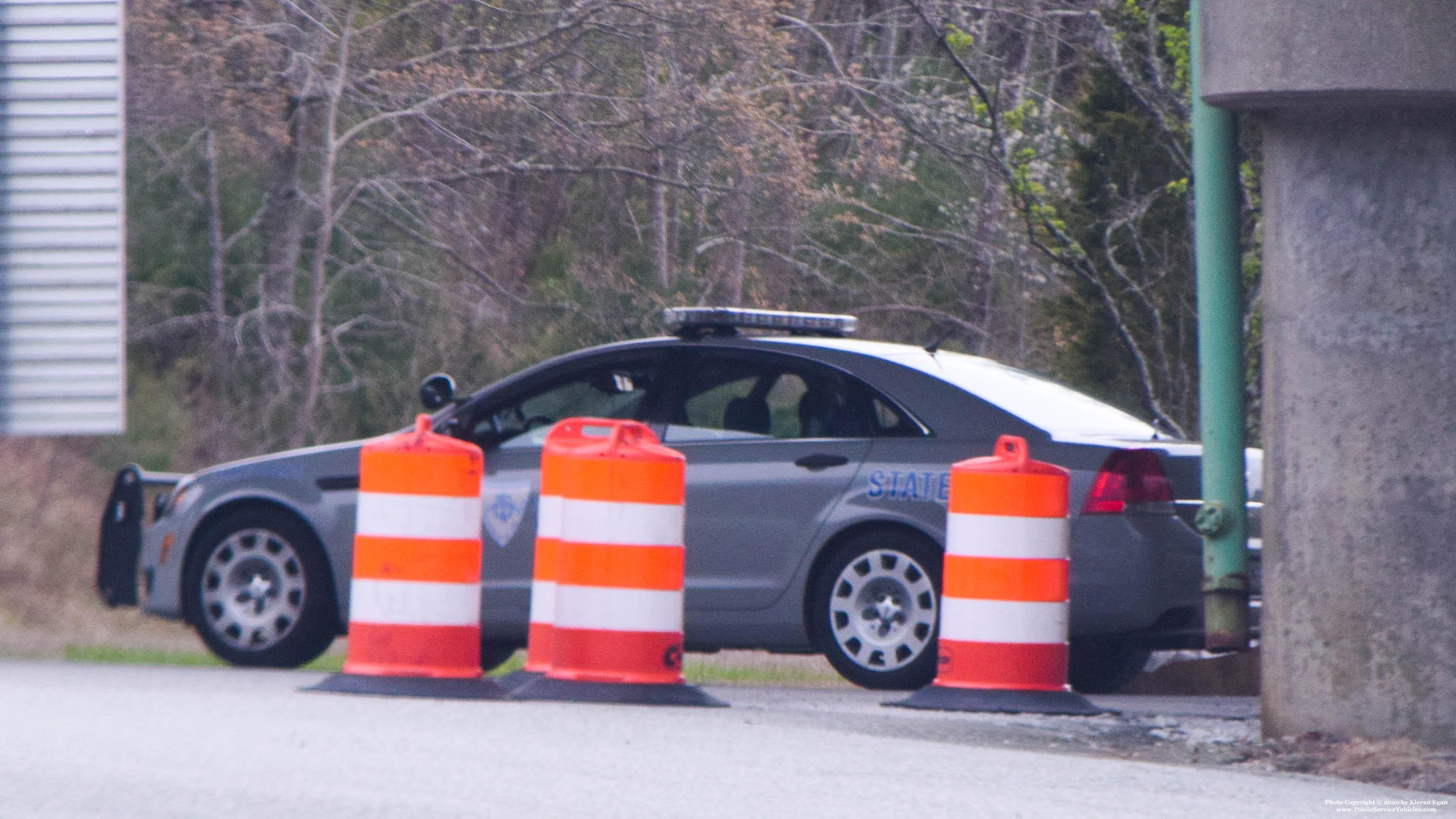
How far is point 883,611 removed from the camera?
8961 millimetres

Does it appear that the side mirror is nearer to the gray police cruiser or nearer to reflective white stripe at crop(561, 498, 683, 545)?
the gray police cruiser

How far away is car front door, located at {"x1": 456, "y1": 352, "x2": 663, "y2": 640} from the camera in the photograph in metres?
9.45

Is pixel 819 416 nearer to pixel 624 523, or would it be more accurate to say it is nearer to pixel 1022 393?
pixel 1022 393

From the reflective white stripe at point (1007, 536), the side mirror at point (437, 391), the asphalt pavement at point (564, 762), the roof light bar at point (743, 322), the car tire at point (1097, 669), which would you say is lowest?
the car tire at point (1097, 669)

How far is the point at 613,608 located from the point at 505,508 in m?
1.88

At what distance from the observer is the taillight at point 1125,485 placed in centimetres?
870

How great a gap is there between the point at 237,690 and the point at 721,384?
A: 2654mm

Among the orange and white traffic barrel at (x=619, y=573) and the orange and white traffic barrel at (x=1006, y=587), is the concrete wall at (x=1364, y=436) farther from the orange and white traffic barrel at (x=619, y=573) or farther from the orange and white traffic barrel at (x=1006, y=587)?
the orange and white traffic barrel at (x=619, y=573)

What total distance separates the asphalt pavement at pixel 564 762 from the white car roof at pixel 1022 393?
1.42 m

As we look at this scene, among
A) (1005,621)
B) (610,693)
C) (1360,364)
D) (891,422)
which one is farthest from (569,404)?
(1360,364)

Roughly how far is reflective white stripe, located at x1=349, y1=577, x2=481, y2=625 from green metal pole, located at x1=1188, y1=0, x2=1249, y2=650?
2.76 meters

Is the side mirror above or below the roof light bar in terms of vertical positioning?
below

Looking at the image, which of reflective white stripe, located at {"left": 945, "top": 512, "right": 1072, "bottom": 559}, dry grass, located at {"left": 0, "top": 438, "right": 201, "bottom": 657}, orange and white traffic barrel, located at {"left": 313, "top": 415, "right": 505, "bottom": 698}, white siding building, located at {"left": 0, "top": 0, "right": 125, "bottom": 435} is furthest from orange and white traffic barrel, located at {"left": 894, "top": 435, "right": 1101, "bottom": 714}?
white siding building, located at {"left": 0, "top": 0, "right": 125, "bottom": 435}

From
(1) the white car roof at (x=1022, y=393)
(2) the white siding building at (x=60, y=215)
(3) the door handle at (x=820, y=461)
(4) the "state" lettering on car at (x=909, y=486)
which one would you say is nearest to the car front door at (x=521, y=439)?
(1) the white car roof at (x=1022, y=393)
